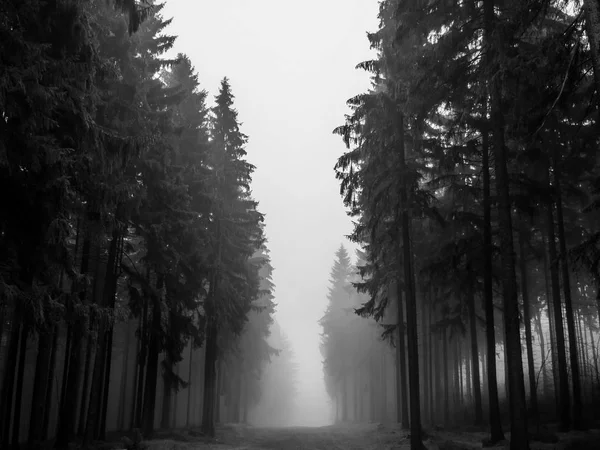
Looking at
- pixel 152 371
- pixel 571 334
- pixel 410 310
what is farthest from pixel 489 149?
pixel 152 371

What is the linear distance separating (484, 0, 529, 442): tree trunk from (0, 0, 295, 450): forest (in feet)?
Answer: 32.6

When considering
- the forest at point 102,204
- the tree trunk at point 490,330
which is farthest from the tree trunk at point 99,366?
the tree trunk at point 490,330

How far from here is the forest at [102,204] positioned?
9.38 metres

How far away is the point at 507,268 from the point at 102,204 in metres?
11.3

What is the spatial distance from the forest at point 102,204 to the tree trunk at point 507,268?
32.6 feet

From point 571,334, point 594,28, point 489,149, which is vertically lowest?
point 571,334

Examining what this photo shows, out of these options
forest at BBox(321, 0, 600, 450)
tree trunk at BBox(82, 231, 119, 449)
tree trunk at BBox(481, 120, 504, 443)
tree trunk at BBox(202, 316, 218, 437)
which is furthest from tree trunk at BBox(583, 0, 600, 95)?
tree trunk at BBox(202, 316, 218, 437)

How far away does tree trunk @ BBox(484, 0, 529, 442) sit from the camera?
444 inches

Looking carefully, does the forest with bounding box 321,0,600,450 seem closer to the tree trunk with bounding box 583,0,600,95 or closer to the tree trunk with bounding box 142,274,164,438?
the tree trunk with bounding box 583,0,600,95

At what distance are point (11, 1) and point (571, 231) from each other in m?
22.8

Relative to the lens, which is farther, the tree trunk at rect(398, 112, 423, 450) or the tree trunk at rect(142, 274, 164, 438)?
the tree trunk at rect(142, 274, 164, 438)

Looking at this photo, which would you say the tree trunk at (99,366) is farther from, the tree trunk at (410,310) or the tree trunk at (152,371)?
the tree trunk at (410,310)

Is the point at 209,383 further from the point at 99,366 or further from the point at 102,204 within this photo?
the point at 102,204

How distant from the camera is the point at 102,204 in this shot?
37.4ft
